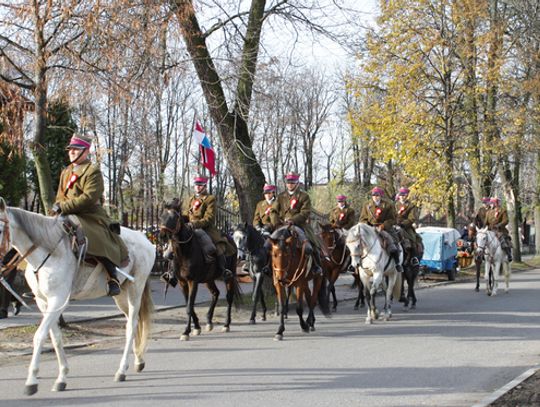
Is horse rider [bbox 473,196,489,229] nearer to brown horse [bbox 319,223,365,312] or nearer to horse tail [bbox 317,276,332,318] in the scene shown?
brown horse [bbox 319,223,365,312]

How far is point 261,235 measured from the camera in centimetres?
1405

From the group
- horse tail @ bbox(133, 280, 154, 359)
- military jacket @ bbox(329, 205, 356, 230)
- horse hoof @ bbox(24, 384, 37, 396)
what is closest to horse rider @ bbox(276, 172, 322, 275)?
horse tail @ bbox(133, 280, 154, 359)

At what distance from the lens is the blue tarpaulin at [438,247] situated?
81.3 feet

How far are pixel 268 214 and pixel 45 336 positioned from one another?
6893mm

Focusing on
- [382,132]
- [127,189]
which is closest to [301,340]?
[382,132]

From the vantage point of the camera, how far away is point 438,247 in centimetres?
2486

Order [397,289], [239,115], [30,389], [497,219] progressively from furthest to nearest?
[497,219]
[239,115]
[397,289]
[30,389]

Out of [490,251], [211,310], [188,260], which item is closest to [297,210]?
[188,260]

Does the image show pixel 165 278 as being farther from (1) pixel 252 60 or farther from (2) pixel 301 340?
(1) pixel 252 60

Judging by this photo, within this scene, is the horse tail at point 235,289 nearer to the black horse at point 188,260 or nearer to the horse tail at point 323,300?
the black horse at point 188,260

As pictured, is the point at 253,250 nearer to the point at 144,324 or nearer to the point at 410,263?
the point at 144,324

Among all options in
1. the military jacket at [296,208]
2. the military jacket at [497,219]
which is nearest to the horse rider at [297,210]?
the military jacket at [296,208]

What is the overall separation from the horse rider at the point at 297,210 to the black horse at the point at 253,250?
0.61 meters

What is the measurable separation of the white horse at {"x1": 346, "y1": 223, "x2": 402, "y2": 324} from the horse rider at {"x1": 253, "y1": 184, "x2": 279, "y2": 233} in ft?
5.65
